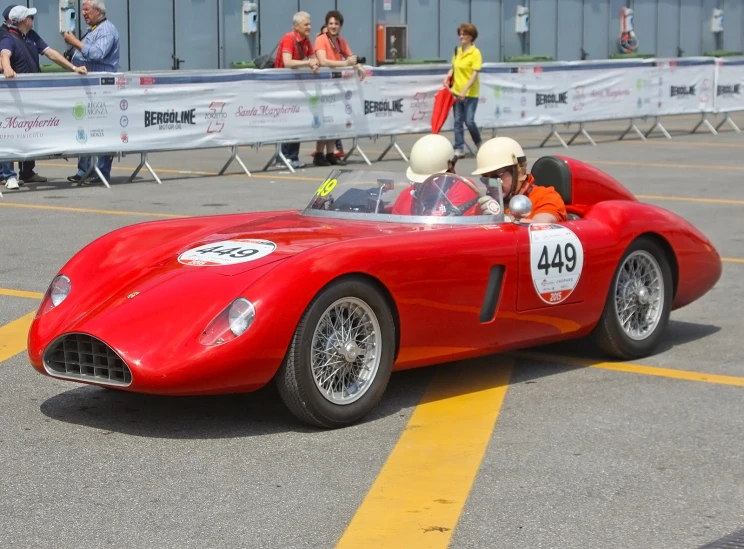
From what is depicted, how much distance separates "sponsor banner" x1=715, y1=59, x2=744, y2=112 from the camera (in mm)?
23875

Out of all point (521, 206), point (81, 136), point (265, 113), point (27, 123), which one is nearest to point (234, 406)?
point (521, 206)

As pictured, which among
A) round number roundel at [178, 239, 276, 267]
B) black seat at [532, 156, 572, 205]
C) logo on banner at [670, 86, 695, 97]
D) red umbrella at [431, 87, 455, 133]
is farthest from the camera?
logo on banner at [670, 86, 695, 97]

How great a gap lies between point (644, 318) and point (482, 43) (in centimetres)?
2898

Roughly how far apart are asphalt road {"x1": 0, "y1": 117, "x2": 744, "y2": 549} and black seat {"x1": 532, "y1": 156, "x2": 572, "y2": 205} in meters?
0.86

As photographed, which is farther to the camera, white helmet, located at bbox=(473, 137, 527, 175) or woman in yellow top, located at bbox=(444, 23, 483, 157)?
woman in yellow top, located at bbox=(444, 23, 483, 157)

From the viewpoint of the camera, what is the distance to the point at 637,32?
3925 cm

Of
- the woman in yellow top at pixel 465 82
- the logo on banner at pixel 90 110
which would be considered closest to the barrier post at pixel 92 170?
the logo on banner at pixel 90 110

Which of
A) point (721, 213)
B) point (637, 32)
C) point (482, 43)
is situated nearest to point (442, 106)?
point (721, 213)

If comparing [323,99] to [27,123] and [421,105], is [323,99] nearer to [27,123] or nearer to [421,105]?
[421,105]

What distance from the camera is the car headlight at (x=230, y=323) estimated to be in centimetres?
515

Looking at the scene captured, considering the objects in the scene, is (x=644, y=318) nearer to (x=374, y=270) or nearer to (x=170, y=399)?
(x=374, y=270)

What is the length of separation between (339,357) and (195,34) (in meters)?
24.3

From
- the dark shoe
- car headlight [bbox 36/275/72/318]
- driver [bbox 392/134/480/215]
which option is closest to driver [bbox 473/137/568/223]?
driver [bbox 392/134/480/215]

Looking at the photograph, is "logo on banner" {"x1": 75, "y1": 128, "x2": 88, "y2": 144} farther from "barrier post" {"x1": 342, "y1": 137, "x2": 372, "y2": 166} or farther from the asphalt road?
the asphalt road
